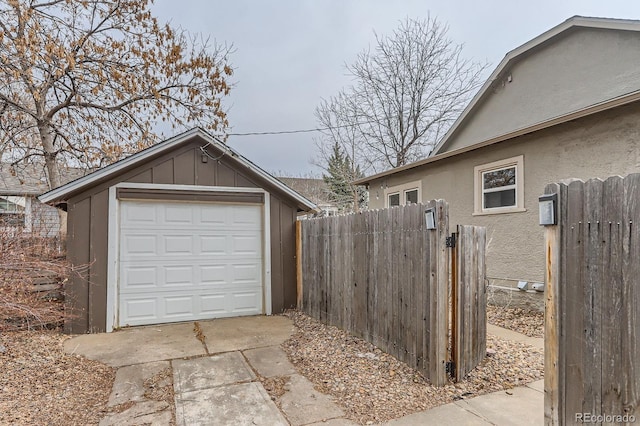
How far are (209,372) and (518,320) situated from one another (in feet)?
17.5

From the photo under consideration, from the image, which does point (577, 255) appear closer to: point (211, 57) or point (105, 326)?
point (105, 326)

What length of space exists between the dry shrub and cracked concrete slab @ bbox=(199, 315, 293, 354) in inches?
95.7

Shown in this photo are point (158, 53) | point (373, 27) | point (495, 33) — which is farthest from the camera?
point (373, 27)

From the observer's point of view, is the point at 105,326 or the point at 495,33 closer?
the point at 105,326

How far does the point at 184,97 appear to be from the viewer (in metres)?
9.90

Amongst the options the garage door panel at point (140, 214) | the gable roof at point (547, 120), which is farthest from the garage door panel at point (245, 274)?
the gable roof at point (547, 120)

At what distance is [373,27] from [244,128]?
7.91 metres

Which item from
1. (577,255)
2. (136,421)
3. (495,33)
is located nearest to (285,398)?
(136,421)

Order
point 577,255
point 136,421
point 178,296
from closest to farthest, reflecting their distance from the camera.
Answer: point 577,255, point 136,421, point 178,296

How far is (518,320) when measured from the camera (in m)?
6.38

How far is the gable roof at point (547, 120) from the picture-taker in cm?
544

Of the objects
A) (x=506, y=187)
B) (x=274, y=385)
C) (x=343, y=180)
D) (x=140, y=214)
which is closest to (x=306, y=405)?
(x=274, y=385)

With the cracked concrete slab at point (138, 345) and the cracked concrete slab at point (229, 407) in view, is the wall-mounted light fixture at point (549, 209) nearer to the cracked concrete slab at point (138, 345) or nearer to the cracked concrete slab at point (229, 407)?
the cracked concrete slab at point (229, 407)

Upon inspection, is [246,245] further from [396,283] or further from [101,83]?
[101,83]
